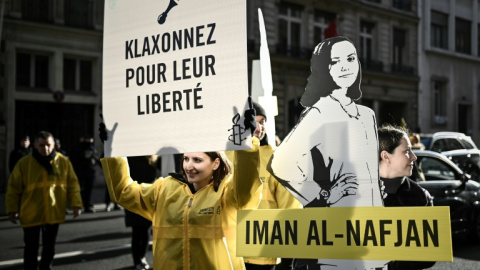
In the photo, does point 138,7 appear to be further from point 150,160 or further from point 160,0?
point 150,160

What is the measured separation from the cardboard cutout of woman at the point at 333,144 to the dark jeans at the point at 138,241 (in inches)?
179

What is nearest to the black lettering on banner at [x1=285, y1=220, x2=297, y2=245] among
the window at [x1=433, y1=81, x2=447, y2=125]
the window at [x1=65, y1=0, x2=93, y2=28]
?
the window at [x1=65, y1=0, x2=93, y2=28]

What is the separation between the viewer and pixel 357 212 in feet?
8.39

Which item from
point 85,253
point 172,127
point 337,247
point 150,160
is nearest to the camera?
point 337,247

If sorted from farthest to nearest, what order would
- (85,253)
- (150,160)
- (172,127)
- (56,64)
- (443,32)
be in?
(443,32) < (56,64) < (85,253) < (150,160) < (172,127)

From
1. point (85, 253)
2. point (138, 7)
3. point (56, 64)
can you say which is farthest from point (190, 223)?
point (56, 64)

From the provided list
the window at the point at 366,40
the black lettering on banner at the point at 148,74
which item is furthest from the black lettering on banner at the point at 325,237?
the window at the point at 366,40

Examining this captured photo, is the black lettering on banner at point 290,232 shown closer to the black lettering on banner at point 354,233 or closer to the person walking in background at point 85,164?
the black lettering on banner at point 354,233

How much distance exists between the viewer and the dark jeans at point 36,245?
639cm

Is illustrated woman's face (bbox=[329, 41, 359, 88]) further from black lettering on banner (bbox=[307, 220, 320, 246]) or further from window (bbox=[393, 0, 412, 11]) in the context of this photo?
window (bbox=[393, 0, 412, 11])

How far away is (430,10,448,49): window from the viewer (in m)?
33.7

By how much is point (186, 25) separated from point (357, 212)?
3.65ft

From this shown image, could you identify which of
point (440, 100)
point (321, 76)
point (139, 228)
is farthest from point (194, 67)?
point (440, 100)

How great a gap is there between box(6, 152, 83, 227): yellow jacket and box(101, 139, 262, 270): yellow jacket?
3.61 m
